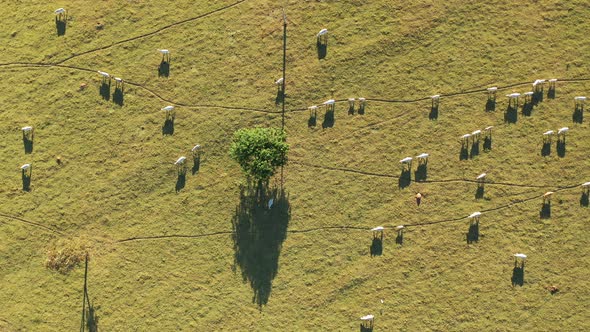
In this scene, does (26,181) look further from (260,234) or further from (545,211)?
(545,211)

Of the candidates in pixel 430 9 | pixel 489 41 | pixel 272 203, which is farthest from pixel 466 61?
pixel 272 203

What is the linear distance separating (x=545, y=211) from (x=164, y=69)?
48.2 feet

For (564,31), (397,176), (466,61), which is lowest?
(397,176)

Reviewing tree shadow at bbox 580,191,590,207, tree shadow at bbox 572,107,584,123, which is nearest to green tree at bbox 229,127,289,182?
tree shadow at bbox 572,107,584,123

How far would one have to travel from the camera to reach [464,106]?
636 inches

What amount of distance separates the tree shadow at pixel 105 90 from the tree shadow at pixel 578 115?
55.4 feet

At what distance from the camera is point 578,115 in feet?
A: 52.3

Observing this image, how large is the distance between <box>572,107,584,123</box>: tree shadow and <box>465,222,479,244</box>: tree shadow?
508cm

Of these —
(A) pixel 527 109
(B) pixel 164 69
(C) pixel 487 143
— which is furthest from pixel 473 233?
(B) pixel 164 69

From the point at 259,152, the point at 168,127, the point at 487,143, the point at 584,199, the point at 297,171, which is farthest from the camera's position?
the point at 168,127

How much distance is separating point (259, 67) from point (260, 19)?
1.81 meters

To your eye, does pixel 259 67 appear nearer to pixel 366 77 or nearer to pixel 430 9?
pixel 366 77

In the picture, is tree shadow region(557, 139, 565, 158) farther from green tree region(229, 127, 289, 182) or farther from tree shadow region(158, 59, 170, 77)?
tree shadow region(158, 59, 170, 77)

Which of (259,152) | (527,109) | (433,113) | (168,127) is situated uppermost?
(527,109)
